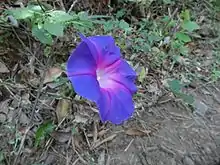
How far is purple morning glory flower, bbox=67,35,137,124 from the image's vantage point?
116 cm

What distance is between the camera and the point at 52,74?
1718 millimetres

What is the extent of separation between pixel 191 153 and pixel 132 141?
0.22m

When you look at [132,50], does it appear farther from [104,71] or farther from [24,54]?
[104,71]

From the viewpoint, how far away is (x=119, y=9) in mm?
2203

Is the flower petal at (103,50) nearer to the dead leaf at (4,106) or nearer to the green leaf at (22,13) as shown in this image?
the green leaf at (22,13)

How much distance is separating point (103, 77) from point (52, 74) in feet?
→ 1.48

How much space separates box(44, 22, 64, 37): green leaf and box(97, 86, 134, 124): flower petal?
0.93 ft

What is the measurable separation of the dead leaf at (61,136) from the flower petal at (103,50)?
1.26 feet

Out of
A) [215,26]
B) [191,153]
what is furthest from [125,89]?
[215,26]

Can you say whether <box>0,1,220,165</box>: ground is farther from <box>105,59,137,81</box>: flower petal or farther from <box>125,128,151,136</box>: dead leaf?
<box>105,59,137,81</box>: flower petal

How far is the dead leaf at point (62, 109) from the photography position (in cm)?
160

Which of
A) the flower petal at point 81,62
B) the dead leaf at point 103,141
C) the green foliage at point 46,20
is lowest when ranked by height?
the dead leaf at point 103,141

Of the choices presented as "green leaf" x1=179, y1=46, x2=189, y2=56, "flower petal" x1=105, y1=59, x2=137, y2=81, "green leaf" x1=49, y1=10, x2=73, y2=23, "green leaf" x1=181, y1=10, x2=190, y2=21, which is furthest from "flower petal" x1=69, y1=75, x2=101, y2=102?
"green leaf" x1=181, y1=10, x2=190, y2=21

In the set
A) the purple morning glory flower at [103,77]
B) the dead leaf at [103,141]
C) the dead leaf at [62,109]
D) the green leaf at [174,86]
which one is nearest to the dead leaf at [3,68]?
the dead leaf at [62,109]
